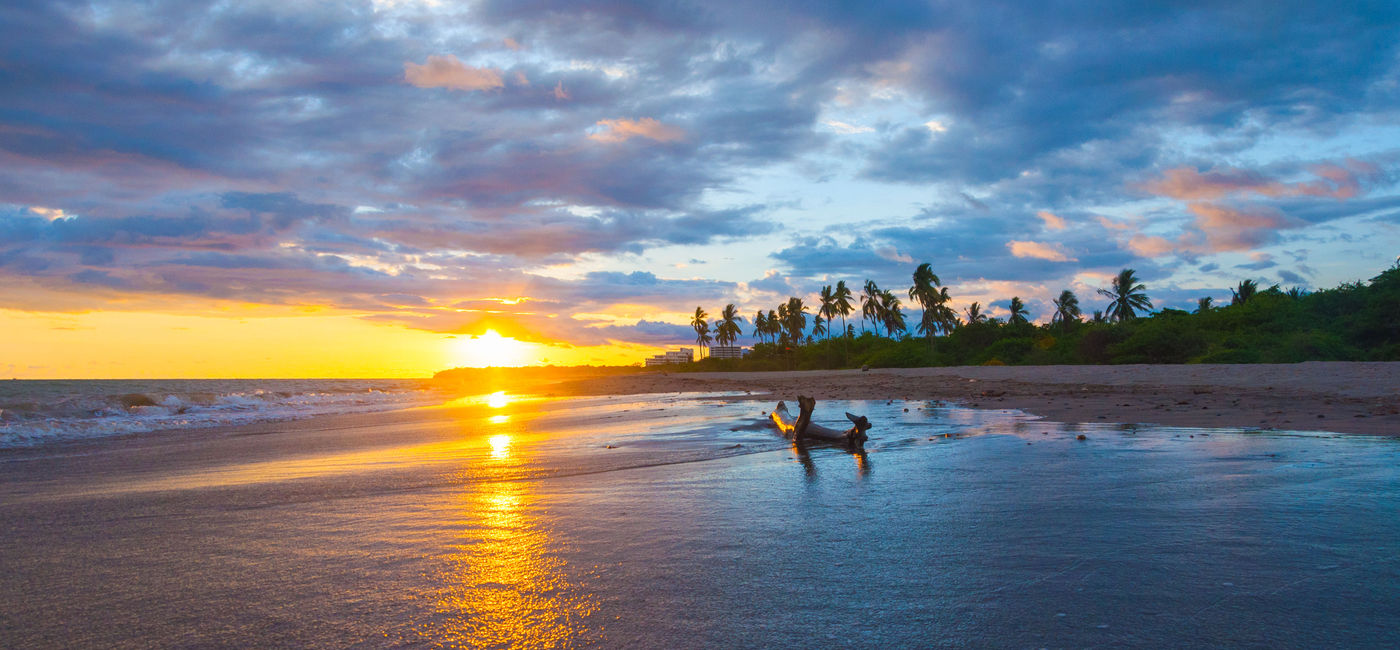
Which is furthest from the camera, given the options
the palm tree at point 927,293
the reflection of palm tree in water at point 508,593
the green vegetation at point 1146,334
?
the palm tree at point 927,293

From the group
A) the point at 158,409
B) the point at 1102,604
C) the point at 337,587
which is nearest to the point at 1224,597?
the point at 1102,604

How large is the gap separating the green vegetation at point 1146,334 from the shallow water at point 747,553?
31.8m

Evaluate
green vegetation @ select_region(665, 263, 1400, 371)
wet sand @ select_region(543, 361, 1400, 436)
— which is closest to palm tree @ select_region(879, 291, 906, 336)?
green vegetation @ select_region(665, 263, 1400, 371)

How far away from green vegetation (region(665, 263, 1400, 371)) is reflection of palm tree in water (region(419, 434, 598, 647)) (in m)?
35.8

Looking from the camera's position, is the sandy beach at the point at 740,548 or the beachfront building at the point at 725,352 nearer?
the sandy beach at the point at 740,548

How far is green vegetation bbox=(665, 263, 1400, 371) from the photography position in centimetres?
3025

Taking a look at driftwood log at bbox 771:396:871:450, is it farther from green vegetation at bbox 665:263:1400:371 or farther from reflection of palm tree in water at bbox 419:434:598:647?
green vegetation at bbox 665:263:1400:371

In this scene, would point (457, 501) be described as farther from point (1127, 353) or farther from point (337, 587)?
point (1127, 353)

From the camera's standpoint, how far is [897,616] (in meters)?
2.46

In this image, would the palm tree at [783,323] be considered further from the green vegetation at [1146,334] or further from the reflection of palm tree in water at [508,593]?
the reflection of palm tree in water at [508,593]

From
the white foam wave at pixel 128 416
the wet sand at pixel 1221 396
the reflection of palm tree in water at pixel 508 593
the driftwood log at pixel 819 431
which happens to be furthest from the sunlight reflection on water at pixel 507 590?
the white foam wave at pixel 128 416

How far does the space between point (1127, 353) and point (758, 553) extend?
43.8m

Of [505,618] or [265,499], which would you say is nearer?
[505,618]

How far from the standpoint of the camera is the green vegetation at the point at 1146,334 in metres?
30.2
